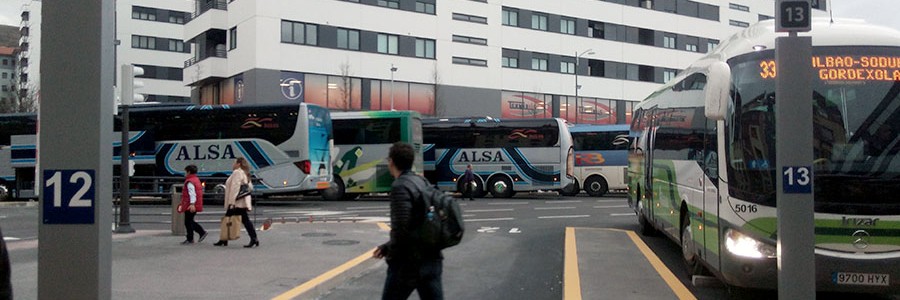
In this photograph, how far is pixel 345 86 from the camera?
133 feet

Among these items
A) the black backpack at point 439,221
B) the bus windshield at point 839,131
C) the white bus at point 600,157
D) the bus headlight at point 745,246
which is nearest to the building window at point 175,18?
the white bus at point 600,157

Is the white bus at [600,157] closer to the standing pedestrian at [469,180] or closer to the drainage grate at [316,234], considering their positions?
the standing pedestrian at [469,180]

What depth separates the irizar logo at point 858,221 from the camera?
6488 mm

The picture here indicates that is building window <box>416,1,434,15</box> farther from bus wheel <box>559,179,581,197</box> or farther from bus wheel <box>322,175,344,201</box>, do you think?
bus wheel <box>322,175,344,201</box>

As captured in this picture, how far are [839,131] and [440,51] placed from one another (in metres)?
38.5

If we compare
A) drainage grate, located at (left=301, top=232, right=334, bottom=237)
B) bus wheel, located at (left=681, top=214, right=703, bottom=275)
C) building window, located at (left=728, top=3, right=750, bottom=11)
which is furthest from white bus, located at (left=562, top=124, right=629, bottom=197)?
building window, located at (left=728, top=3, right=750, bottom=11)

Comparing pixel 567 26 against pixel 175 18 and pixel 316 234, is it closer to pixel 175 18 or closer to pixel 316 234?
pixel 175 18

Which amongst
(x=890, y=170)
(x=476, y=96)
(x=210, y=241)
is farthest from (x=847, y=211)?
(x=476, y=96)

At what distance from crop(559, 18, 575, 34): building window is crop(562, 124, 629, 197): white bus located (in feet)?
64.4

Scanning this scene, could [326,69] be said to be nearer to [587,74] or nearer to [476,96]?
[476,96]

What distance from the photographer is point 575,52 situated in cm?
5122

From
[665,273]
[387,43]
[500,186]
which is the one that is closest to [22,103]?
[387,43]

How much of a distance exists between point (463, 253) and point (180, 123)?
16.1 meters

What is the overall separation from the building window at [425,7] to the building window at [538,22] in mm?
8500
